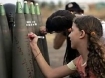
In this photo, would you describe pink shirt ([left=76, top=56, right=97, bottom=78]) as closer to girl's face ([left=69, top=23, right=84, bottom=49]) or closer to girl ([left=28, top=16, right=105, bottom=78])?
girl ([left=28, top=16, right=105, bottom=78])

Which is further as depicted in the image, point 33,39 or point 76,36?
point 33,39

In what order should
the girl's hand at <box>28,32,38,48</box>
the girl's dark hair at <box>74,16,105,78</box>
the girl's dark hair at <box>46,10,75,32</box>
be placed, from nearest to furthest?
the girl's dark hair at <box>74,16,105,78</box>
the girl's hand at <box>28,32,38,48</box>
the girl's dark hair at <box>46,10,75,32</box>

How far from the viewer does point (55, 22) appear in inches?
116

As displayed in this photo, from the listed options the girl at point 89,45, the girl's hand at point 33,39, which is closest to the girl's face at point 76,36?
the girl at point 89,45

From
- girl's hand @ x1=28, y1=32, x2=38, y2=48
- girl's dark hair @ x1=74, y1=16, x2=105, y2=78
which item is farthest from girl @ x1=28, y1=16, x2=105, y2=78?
girl's hand @ x1=28, y1=32, x2=38, y2=48

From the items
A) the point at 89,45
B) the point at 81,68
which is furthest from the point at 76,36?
the point at 81,68

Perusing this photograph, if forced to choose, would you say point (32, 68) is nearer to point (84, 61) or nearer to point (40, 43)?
point (40, 43)

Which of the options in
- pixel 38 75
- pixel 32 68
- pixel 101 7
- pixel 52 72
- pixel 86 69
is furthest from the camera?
pixel 101 7

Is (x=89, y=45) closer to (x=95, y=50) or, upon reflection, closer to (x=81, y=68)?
(x=95, y=50)

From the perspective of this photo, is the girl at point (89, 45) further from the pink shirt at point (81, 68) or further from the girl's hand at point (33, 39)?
the girl's hand at point (33, 39)

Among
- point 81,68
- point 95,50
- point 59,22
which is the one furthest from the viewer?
point 59,22

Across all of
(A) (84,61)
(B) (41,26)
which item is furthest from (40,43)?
(A) (84,61)

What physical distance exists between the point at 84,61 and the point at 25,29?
558mm

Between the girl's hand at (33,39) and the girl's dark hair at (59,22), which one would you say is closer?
the girl's hand at (33,39)
